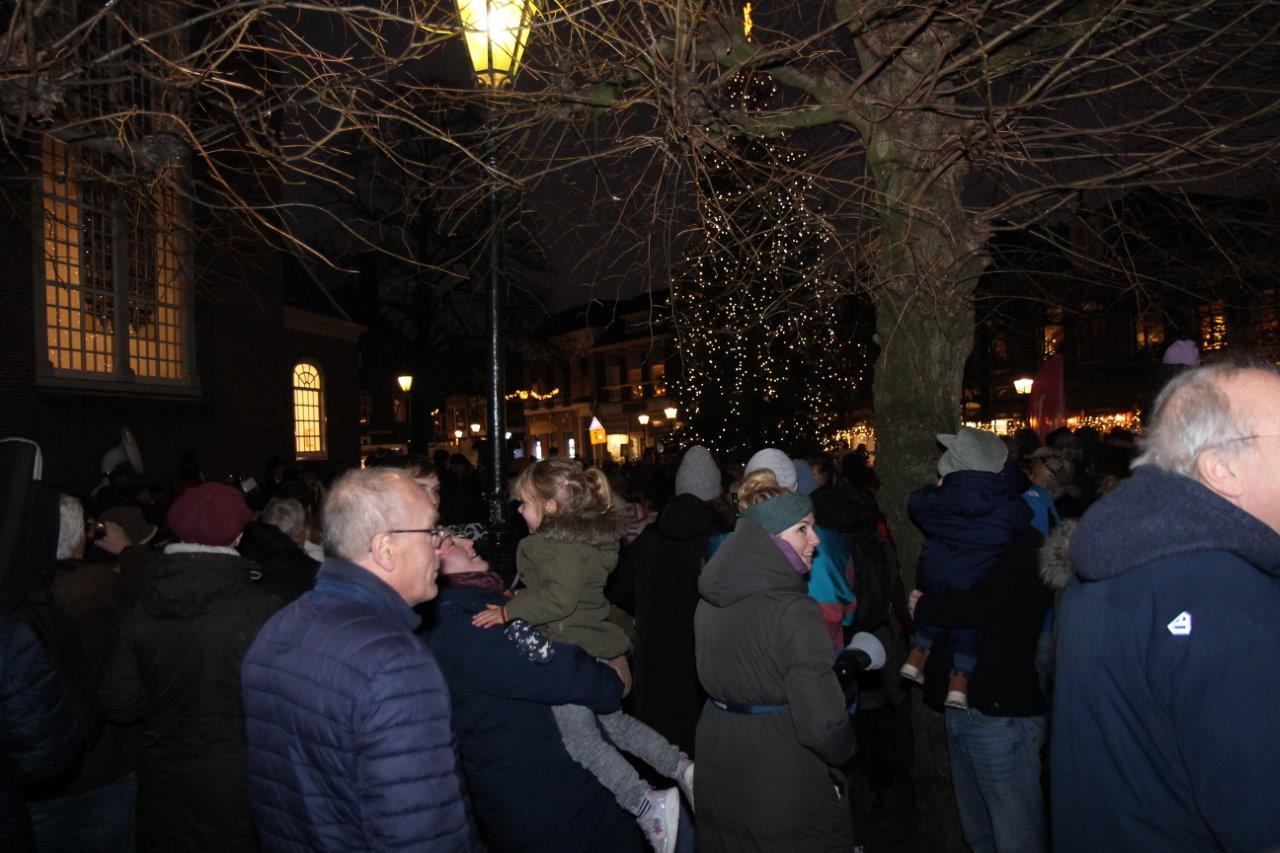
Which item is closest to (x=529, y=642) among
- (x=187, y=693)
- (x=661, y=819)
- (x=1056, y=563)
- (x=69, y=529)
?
(x=661, y=819)

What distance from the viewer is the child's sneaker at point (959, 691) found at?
14.2 feet

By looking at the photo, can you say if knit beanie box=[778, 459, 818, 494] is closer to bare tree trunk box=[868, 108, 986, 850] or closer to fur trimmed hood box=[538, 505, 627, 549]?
bare tree trunk box=[868, 108, 986, 850]

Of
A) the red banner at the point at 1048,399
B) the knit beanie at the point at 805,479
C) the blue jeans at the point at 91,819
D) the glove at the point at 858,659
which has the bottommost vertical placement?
the blue jeans at the point at 91,819

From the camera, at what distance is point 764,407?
82.2 feet

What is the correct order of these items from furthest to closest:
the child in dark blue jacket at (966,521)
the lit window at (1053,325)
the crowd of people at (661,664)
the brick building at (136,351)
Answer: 1. the brick building at (136,351)
2. the lit window at (1053,325)
3. the child in dark blue jacket at (966,521)
4. the crowd of people at (661,664)

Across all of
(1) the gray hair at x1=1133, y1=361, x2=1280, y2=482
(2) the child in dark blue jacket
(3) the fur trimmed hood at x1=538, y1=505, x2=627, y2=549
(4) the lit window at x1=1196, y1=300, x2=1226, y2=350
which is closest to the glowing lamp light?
(3) the fur trimmed hood at x1=538, y1=505, x2=627, y2=549

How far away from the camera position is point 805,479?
6648 millimetres

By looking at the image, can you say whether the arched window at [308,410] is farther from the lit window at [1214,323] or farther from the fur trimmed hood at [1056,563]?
the fur trimmed hood at [1056,563]

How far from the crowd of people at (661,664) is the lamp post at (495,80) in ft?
5.47

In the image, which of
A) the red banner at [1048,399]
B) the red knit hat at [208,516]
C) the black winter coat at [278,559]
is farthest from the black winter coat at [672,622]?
the red banner at [1048,399]

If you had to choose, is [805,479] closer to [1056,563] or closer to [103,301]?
[1056,563]

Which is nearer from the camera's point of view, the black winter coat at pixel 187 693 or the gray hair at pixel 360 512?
the gray hair at pixel 360 512

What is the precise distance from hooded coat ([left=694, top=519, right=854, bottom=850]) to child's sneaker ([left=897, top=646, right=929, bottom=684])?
1177 mm

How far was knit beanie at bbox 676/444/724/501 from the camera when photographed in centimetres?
595
